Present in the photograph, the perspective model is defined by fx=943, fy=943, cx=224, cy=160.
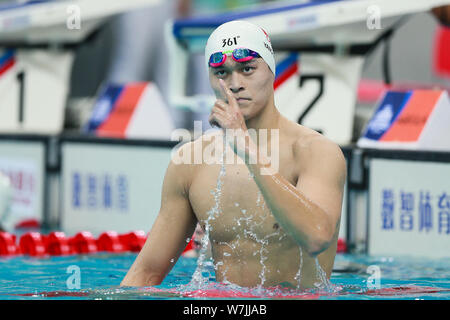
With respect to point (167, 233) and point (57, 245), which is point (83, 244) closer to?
point (57, 245)

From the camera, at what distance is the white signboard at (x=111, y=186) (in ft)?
24.2

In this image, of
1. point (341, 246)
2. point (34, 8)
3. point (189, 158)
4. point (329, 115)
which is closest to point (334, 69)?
point (329, 115)

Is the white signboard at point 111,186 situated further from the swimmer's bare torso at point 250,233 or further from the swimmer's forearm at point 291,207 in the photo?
the swimmer's forearm at point 291,207

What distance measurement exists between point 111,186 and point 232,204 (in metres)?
4.14

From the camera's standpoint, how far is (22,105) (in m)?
9.20

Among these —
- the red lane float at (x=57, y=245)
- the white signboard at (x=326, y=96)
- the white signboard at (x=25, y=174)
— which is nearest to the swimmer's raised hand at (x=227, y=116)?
the red lane float at (x=57, y=245)

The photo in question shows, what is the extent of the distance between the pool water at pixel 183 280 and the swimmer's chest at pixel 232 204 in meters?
0.23

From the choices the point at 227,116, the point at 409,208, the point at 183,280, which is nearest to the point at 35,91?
the point at 409,208

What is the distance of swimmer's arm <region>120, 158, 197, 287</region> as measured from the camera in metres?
3.73

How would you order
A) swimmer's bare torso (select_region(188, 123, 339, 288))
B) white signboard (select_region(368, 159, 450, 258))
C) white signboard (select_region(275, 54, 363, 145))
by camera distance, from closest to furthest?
swimmer's bare torso (select_region(188, 123, 339, 288))
white signboard (select_region(368, 159, 450, 258))
white signboard (select_region(275, 54, 363, 145))

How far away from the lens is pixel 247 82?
342 cm

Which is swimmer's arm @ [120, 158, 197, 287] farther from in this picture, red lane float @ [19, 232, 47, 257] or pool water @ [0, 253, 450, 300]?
red lane float @ [19, 232, 47, 257]

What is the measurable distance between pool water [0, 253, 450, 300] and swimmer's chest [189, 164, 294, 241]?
0.76ft

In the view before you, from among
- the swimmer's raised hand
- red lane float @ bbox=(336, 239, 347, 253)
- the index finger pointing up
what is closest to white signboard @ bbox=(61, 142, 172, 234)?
red lane float @ bbox=(336, 239, 347, 253)
